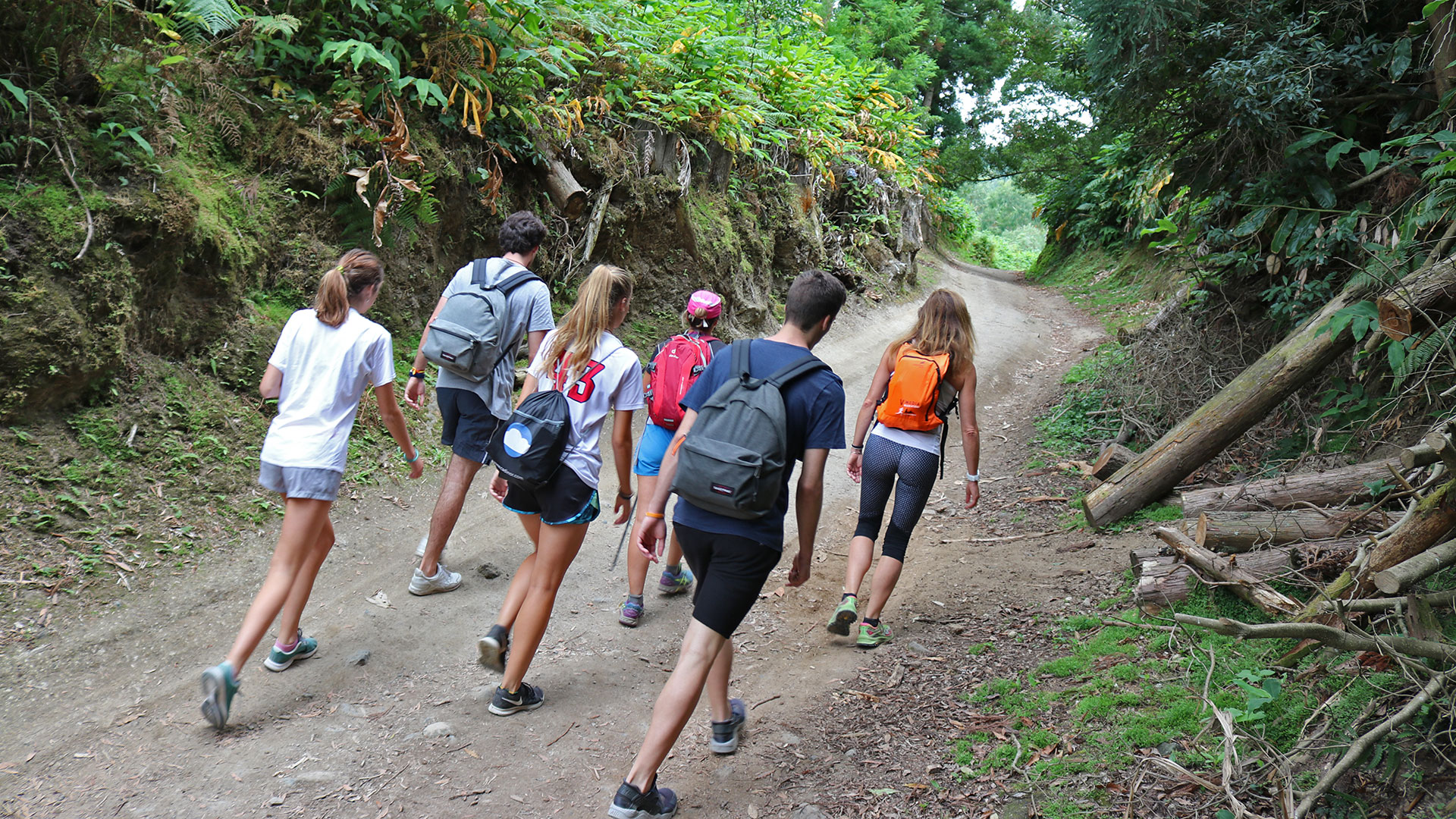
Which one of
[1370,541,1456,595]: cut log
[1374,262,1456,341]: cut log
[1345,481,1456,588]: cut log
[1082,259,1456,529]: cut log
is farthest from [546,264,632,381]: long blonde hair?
[1082,259,1456,529]: cut log

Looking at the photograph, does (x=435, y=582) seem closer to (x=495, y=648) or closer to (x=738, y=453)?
(x=495, y=648)

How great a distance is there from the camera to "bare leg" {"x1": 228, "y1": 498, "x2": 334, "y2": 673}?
11.4ft

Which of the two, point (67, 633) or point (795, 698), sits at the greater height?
point (67, 633)

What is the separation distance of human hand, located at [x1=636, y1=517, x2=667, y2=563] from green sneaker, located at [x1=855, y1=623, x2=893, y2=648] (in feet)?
6.32

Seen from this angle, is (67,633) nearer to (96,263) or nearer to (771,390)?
(96,263)

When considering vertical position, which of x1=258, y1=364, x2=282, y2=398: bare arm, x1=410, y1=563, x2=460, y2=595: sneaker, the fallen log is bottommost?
x1=410, y1=563, x2=460, y2=595: sneaker

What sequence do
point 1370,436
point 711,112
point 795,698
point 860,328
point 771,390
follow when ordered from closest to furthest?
point 771,390, point 795,698, point 1370,436, point 711,112, point 860,328

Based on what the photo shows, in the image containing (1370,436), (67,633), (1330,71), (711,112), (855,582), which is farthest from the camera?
(711,112)

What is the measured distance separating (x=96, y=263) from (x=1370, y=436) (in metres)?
8.15

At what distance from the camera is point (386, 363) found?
393 cm

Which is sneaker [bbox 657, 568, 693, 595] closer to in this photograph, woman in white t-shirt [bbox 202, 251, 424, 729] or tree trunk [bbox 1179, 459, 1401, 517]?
woman in white t-shirt [bbox 202, 251, 424, 729]

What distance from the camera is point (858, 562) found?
4.74m

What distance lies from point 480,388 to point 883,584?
2.64 meters

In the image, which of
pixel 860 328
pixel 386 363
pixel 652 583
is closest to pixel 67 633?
pixel 386 363
